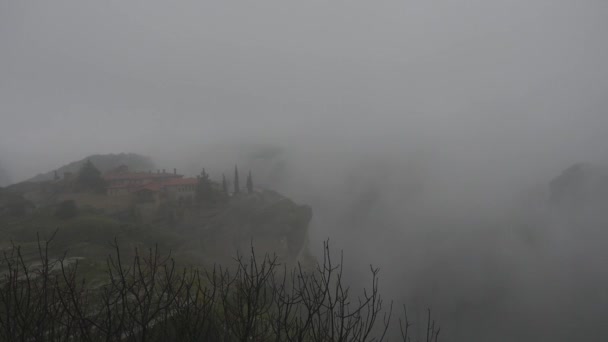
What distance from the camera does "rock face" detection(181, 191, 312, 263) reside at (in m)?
46.7

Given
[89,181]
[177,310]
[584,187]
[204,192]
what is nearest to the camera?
[177,310]

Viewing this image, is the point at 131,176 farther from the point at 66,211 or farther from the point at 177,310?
the point at 177,310

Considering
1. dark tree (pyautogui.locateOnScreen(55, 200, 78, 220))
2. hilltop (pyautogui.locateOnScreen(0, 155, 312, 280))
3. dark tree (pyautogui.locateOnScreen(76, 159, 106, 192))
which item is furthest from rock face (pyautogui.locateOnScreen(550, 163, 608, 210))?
dark tree (pyautogui.locateOnScreen(55, 200, 78, 220))

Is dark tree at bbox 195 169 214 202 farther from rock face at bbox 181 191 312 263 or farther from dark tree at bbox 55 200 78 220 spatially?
dark tree at bbox 55 200 78 220

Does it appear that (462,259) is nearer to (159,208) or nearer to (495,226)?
(495,226)

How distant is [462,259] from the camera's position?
14400 cm

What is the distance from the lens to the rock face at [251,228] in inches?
1839

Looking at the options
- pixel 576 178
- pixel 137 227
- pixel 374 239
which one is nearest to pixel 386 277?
pixel 374 239

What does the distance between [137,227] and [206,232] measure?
10.8m

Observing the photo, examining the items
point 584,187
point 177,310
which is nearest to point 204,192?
point 177,310

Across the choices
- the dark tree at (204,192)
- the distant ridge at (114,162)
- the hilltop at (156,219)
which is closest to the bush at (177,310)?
the hilltop at (156,219)

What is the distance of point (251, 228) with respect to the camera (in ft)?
172

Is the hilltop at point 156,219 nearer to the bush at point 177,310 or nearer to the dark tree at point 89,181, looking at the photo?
the dark tree at point 89,181

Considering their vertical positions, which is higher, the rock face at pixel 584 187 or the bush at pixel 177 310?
the bush at pixel 177 310
